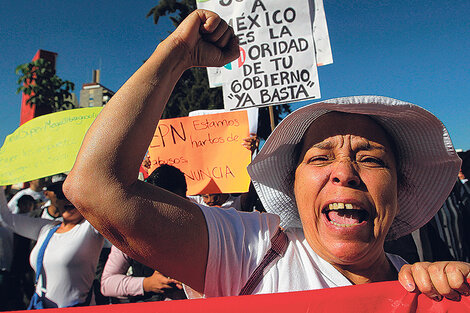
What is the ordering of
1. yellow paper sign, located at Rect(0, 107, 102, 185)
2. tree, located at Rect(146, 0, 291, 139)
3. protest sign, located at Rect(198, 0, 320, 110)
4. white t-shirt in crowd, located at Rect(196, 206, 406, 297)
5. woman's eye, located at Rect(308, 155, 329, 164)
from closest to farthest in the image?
white t-shirt in crowd, located at Rect(196, 206, 406, 297) < woman's eye, located at Rect(308, 155, 329, 164) < yellow paper sign, located at Rect(0, 107, 102, 185) < protest sign, located at Rect(198, 0, 320, 110) < tree, located at Rect(146, 0, 291, 139)

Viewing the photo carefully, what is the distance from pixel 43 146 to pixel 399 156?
8.12 ft

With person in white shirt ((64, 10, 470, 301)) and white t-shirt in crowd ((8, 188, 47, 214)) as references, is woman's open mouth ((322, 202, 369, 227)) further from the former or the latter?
white t-shirt in crowd ((8, 188, 47, 214))

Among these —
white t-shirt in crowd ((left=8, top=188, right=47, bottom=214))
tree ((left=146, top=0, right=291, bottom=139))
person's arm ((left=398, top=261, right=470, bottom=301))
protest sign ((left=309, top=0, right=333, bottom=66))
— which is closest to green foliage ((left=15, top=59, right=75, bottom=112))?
white t-shirt in crowd ((left=8, top=188, right=47, bottom=214))

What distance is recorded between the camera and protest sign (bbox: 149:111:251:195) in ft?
10.1

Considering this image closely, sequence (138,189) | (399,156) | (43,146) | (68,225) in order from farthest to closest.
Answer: (68,225), (43,146), (399,156), (138,189)

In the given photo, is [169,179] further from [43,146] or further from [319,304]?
[319,304]

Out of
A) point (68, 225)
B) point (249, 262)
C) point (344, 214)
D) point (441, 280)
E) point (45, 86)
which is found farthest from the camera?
point (45, 86)

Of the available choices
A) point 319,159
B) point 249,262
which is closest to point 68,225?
point 249,262

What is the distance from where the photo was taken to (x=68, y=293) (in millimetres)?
2584

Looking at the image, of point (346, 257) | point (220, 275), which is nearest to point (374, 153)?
point (346, 257)

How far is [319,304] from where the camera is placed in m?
0.95

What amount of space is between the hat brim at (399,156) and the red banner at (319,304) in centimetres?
60

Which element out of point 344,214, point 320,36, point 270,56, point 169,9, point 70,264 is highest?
point 169,9

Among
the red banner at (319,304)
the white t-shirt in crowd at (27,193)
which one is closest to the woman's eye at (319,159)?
the red banner at (319,304)
